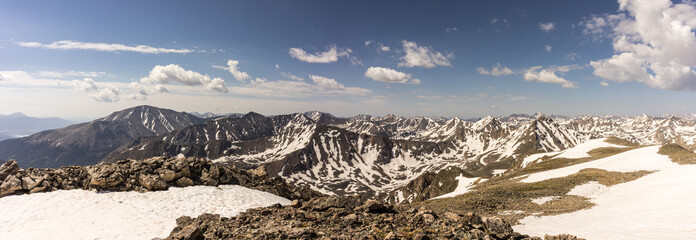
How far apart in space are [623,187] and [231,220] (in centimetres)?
4398

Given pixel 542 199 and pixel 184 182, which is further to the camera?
pixel 542 199

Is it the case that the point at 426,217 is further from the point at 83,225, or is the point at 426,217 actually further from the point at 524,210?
the point at 83,225

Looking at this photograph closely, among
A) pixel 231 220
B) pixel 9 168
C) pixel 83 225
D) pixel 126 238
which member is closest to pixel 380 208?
pixel 231 220

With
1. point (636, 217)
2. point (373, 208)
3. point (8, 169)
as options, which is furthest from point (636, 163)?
point (8, 169)

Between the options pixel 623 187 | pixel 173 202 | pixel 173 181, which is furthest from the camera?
pixel 623 187

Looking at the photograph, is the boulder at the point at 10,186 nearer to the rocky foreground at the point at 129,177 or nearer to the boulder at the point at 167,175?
the rocky foreground at the point at 129,177

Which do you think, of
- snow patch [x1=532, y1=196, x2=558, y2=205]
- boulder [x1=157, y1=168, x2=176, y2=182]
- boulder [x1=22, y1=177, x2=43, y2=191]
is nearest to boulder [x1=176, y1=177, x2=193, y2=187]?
boulder [x1=157, y1=168, x2=176, y2=182]

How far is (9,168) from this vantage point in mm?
23734

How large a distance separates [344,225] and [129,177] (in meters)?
23.8

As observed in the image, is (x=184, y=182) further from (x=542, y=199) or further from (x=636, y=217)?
(x=636, y=217)

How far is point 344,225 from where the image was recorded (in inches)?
532

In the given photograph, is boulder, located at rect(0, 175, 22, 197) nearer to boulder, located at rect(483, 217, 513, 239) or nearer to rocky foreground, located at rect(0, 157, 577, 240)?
rocky foreground, located at rect(0, 157, 577, 240)

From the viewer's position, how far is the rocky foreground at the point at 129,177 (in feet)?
73.8

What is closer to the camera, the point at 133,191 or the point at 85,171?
the point at 133,191
